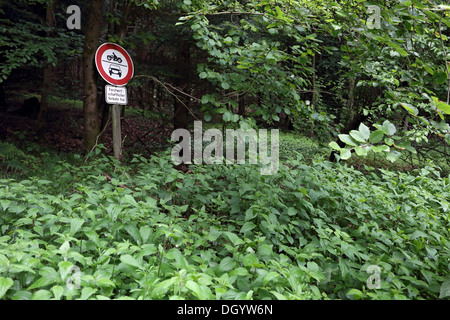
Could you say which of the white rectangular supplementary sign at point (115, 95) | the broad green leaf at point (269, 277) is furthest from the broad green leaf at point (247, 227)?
the white rectangular supplementary sign at point (115, 95)

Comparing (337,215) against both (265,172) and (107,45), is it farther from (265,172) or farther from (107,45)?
(107,45)

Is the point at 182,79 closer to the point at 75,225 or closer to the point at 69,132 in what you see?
the point at 69,132

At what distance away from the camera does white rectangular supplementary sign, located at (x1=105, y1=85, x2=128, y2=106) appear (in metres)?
3.78

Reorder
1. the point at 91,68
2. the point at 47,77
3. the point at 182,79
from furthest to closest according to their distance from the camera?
1. the point at 47,77
2. the point at 182,79
3. the point at 91,68

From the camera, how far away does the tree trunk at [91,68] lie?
459cm

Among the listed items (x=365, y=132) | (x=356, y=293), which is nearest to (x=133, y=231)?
(x=356, y=293)

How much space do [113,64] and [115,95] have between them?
0.44 m

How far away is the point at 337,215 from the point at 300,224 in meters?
0.65

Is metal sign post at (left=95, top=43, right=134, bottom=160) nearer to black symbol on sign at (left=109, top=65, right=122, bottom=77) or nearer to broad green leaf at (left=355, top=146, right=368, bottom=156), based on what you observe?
black symbol on sign at (left=109, top=65, right=122, bottom=77)

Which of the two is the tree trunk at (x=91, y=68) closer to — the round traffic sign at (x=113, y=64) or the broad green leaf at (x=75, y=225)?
the round traffic sign at (x=113, y=64)

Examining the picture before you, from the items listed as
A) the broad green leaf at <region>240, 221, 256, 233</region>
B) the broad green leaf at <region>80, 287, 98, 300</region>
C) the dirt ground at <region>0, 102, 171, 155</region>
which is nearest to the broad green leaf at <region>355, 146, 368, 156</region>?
the broad green leaf at <region>240, 221, 256, 233</region>

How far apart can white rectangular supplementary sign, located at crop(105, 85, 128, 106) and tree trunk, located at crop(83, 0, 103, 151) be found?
3.57ft

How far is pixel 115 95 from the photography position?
12.7 feet

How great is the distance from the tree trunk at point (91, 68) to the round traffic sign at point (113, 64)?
0.93m
